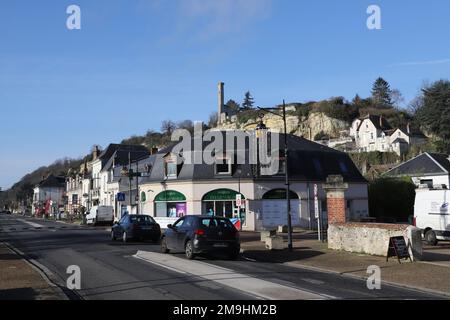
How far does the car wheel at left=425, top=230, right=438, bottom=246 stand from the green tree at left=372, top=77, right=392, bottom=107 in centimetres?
10800

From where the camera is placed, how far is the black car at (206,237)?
18.2 m

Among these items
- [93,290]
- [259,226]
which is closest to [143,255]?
[93,290]

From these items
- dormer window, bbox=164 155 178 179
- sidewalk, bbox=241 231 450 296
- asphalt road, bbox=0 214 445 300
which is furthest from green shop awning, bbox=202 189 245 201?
asphalt road, bbox=0 214 445 300

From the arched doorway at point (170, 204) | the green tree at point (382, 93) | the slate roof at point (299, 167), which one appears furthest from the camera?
the green tree at point (382, 93)

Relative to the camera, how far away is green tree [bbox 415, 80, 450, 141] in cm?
7169

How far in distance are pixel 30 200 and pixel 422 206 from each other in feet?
558

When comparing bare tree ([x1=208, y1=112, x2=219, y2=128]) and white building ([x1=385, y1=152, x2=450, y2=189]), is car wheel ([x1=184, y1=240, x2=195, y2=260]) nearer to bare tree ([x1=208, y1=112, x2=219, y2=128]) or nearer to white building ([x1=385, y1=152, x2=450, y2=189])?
white building ([x1=385, y1=152, x2=450, y2=189])

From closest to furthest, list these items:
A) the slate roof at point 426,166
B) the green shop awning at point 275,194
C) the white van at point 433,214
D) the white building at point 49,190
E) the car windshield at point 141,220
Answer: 1. the white van at point 433,214
2. the car windshield at point 141,220
3. the green shop awning at point 275,194
4. the slate roof at point 426,166
5. the white building at point 49,190

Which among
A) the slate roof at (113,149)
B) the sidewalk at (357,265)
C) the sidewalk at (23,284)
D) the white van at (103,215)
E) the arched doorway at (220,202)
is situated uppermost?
the slate roof at (113,149)

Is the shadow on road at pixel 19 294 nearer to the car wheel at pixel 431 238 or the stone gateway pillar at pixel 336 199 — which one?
the stone gateway pillar at pixel 336 199

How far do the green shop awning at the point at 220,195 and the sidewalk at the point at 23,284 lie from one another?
82.2 ft

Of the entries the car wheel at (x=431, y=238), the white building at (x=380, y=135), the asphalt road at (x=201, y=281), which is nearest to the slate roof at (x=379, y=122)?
the white building at (x=380, y=135)
